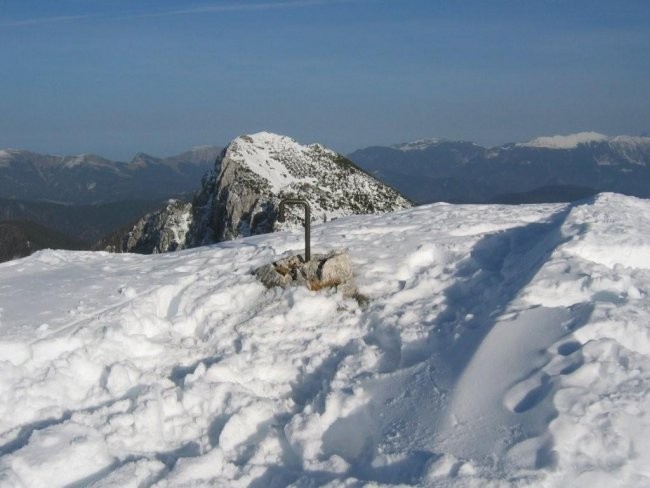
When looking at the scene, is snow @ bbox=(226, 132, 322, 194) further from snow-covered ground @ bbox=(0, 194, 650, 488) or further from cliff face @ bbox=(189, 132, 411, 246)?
snow-covered ground @ bbox=(0, 194, 650, 488)

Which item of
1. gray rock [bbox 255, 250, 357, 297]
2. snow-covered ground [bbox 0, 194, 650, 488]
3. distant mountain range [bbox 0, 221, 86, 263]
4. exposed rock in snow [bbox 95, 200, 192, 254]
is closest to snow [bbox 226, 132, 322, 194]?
exposed rock in snow [bbox 95, 200, 192, 254]

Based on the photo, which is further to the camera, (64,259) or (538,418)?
(64,259)

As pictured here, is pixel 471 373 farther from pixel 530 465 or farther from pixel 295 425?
pixel 295 425

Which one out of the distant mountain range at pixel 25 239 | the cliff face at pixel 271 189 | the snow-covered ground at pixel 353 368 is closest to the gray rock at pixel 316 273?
the snow-covered ground at pixel 353 368

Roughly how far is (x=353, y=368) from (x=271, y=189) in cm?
4528

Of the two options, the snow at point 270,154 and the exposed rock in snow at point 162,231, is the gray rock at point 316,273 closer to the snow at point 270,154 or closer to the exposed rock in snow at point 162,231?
the snow at point 270,154

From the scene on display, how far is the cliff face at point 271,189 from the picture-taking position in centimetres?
5019

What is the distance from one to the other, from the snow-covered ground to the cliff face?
34.4 metres

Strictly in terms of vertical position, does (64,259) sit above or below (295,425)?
above

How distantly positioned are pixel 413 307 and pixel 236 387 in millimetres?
2877

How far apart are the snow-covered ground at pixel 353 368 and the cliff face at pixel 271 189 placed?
34.4 metres

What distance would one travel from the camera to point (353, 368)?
7.83 metres

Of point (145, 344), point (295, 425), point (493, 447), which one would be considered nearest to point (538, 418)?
point (493, 447)

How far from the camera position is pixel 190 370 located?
27.0ft
